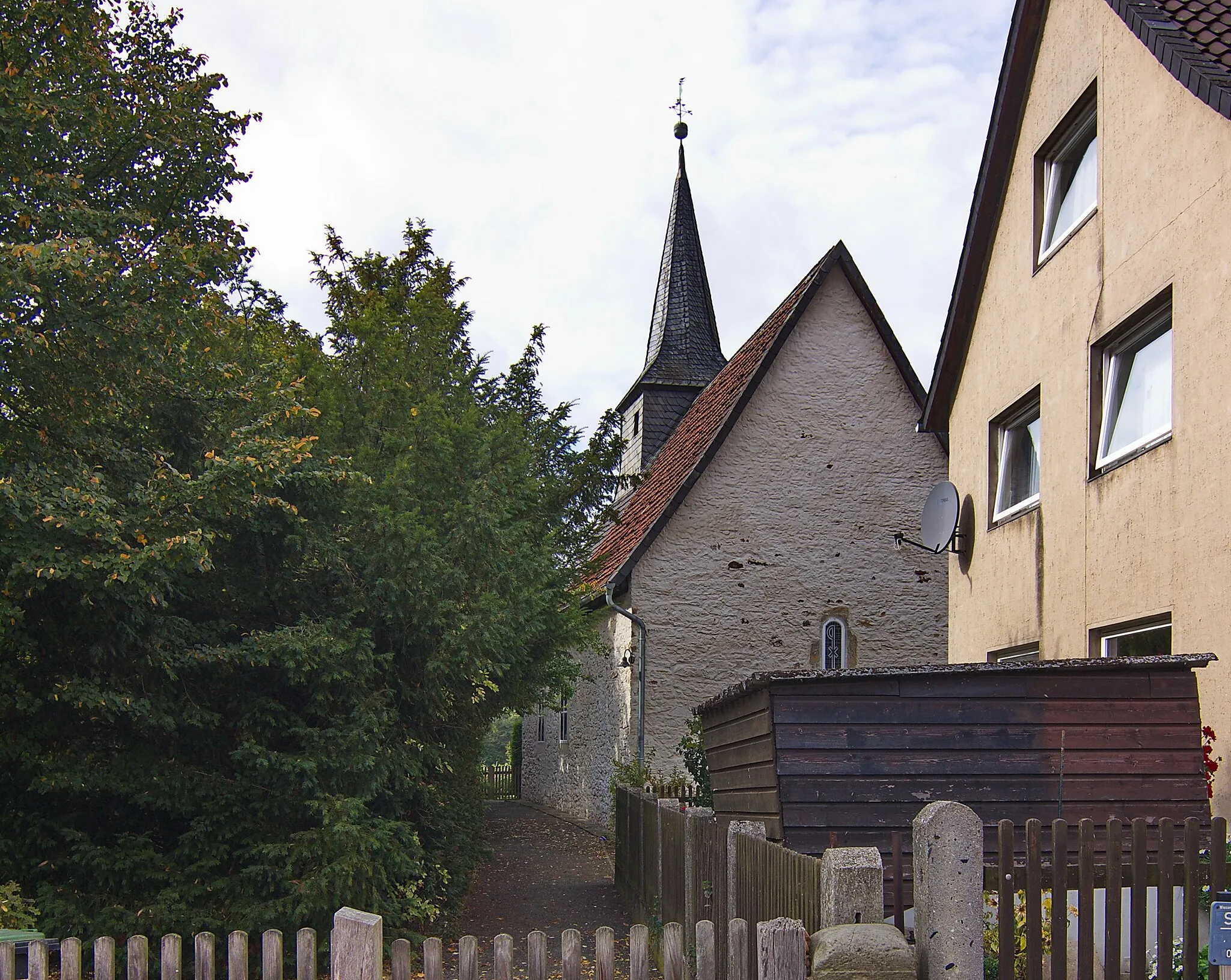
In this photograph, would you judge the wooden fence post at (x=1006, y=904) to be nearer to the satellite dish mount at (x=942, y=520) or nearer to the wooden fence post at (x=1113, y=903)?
the wooden fence post at (x=1113, y=903)

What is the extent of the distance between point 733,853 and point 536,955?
1.92 metres

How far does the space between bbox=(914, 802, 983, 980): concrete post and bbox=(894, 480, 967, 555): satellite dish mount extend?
30.2 feet

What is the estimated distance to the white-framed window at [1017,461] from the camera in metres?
12.1

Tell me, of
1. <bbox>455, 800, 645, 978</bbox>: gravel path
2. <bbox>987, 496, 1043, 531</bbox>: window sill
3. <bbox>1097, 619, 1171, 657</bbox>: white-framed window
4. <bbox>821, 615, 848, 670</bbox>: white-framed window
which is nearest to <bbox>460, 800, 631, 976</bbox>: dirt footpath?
<bbox>455, 800, 645, 978</bbox>: gravel path

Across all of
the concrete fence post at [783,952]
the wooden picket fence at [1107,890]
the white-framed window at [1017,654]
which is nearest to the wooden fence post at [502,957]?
the concrete fence post at [783,952]

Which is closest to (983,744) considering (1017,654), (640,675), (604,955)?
(604,955)

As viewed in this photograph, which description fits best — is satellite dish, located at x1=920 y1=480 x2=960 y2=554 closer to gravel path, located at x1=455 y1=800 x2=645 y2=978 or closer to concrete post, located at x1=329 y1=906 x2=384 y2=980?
gravel path, located at x1=455 y1=800 x2=645 y2=978

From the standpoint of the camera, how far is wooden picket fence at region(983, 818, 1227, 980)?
14.9 feet

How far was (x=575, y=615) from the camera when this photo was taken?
13188 mm

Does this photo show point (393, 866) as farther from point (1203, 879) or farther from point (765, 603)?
point (765, 603)

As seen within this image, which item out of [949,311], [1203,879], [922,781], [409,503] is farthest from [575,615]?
[1203,879]

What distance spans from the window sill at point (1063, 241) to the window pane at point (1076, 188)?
93 millimetres

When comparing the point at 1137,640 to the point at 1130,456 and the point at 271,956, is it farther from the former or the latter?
the point at 271,956

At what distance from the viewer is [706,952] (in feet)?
15.1
